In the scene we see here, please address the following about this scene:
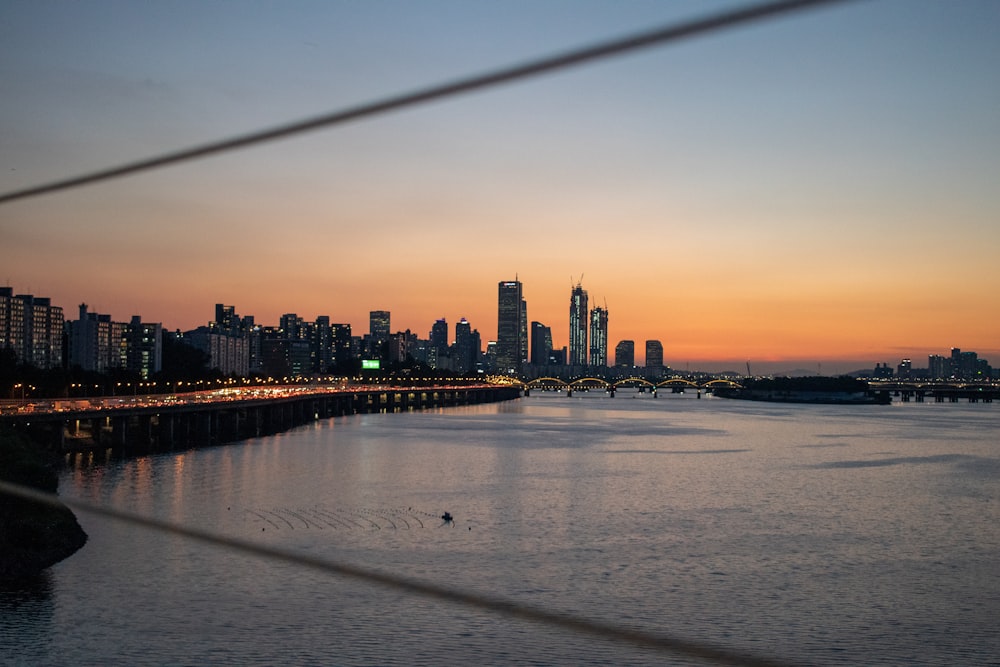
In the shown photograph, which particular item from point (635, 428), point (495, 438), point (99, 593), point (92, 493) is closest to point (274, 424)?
point (495, 438)

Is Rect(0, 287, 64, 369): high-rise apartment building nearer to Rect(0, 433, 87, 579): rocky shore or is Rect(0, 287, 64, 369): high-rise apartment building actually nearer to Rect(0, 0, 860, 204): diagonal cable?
Rect(0, 433, 87, 579): rocky shore

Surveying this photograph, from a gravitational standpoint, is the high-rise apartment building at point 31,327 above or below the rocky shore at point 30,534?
above

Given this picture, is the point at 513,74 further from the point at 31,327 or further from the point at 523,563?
the point at 31,327

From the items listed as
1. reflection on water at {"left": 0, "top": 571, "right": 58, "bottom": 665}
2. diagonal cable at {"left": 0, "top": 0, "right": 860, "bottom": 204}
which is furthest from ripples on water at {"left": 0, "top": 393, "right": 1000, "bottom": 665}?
diagonal cable at {"left": 0, "top": 0, "right": 860, "bottom": 204}

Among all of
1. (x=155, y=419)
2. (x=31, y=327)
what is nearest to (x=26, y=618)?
(x=155, y=419)

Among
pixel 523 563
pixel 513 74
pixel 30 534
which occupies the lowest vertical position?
pixel 523 563

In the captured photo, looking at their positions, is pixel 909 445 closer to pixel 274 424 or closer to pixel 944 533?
pixel 944 533

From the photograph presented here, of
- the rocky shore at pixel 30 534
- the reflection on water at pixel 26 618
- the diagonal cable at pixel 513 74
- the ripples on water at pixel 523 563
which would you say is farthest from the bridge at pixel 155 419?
the diagonal cable at pixel 513 74

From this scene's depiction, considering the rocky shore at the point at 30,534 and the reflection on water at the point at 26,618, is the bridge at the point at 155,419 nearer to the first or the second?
the rocky shore at the point at 30,534
